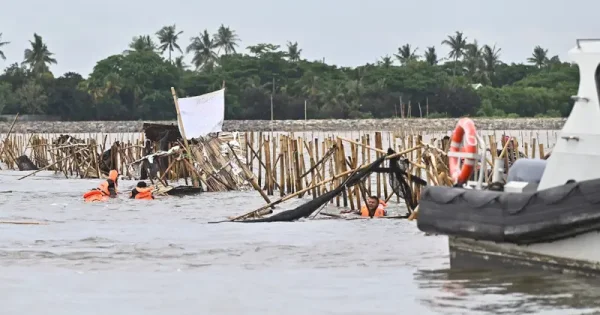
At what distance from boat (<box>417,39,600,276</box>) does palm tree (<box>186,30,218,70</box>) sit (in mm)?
112019

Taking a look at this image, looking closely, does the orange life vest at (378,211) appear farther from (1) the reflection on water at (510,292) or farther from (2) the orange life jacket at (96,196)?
(2) the orange life jacket at (96,196)

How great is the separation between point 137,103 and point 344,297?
95.8 metres

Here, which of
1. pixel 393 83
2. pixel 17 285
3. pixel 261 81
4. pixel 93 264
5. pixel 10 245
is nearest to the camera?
pixel 17 285

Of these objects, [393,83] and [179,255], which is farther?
[393,83]

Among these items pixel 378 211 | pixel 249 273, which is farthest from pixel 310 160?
pixel 249 273

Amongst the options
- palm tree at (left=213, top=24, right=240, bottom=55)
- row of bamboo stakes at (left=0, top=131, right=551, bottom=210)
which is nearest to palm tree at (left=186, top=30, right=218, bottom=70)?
palm tree at (left=213, top=24, right=240, bottom=55)

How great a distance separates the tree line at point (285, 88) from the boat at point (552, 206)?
82.5 meters

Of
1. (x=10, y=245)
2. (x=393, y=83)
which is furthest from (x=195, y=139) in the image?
(x=393, y=83)

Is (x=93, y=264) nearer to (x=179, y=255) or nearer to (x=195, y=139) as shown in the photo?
(x=179, y=255)

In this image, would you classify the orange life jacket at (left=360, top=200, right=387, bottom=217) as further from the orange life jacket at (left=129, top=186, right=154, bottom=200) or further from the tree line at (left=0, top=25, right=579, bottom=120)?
the tree line at (left=0, top=25, right=579, bottom=120)

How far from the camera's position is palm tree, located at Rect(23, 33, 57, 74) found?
119312 mm

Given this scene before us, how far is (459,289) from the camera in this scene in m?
15.3

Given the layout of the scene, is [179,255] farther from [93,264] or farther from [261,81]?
[261,81]

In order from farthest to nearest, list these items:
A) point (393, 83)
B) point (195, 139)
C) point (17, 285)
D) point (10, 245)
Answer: point (393, 83) → point (195, 139) → point (10, 245) → point (17, 285)
